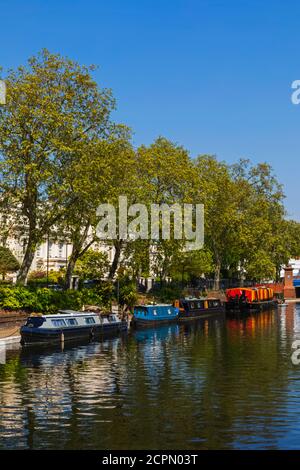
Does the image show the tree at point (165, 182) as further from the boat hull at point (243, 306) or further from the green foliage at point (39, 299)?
the boat hull at point (243, 306)

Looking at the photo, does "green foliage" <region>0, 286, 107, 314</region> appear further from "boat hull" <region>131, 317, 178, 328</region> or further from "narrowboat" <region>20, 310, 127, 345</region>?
"boat hull" <region>131, 317, 178, 328</region>

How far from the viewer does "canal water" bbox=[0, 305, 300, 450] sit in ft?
77.2

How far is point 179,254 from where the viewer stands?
279 ft

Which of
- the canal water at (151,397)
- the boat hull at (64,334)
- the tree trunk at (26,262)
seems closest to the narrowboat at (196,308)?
the boat hull at (64,334)

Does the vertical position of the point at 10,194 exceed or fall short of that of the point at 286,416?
it exceeds it

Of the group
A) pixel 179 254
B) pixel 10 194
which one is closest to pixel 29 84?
pixel 10 194

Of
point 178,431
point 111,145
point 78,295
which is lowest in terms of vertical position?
point 178,431

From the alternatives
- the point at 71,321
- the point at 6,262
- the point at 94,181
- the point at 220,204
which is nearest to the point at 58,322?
the point at 71,321

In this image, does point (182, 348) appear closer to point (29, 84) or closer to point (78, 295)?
point (78, 295)

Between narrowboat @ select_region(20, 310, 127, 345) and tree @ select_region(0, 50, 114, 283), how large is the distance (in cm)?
936

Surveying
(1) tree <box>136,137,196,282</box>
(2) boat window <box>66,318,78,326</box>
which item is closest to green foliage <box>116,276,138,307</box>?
(1) tree <box>136,137,196,282</box>

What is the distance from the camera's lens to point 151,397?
31.1 meters

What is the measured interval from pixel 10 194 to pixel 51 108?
9.43 meters

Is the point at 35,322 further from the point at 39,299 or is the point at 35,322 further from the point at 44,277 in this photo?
the point at 44,277
